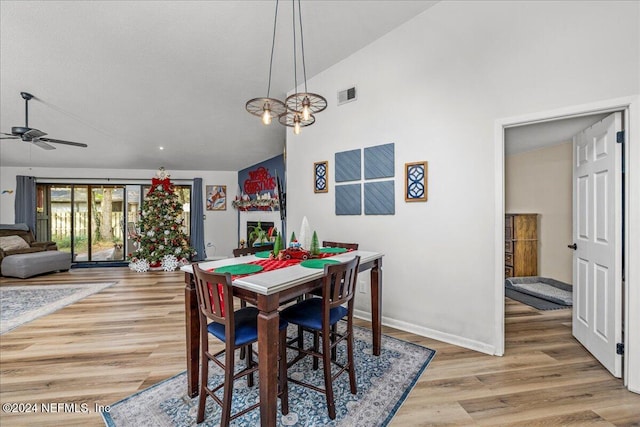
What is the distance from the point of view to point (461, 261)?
8.45ft

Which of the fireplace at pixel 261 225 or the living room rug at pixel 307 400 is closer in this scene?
the living room rug at pixel 307 400

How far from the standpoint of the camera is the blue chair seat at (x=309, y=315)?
178 centimetres

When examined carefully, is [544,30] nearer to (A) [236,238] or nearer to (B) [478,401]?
(B) [478,401]

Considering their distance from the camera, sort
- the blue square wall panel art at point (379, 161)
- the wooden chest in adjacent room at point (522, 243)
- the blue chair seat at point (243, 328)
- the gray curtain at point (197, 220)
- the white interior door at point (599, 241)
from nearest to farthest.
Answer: the blue chair seat at point (243, 328)
the white interior door at point (599, 241)
the blue square wall panel art at point (379, 161)
the wooden chest in adjacent room at point (522, 243)
the gray curtain at point (197, 220)

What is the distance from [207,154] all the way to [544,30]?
5915 millimetres

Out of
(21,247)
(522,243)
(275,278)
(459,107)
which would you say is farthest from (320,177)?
(21,247)

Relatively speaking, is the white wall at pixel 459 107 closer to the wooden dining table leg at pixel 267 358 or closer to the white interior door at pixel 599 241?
the white interior door at pixel 599 241

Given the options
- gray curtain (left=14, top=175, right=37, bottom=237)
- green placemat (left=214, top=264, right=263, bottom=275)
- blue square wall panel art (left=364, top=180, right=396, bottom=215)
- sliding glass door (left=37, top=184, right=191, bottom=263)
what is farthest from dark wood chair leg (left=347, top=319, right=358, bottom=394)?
gray curtain (left=14, top=175, right=37, bottom=237)

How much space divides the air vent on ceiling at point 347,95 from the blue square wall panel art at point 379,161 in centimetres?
66

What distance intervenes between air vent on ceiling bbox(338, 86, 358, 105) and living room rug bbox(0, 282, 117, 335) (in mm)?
4392

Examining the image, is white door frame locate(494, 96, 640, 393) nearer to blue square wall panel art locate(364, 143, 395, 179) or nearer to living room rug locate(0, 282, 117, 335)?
blue square wall panel art locate(364, 143, 395, 179)

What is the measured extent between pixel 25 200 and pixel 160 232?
3.23 m

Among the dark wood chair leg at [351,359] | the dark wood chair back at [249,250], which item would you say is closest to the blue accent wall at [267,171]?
the dark wood chair back at [249,250]

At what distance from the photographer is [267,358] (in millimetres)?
1370
